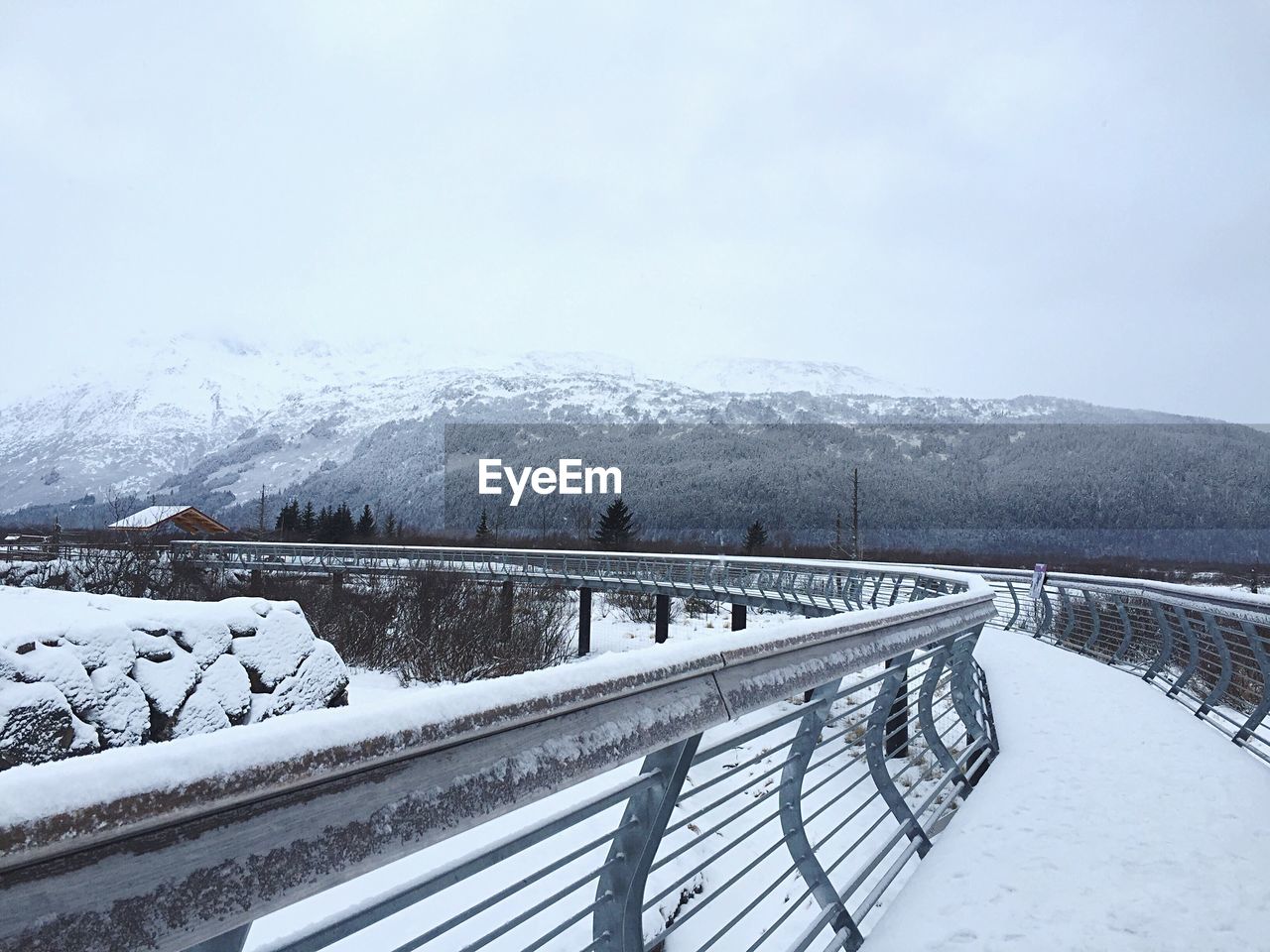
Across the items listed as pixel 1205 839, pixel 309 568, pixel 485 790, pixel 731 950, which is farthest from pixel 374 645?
pixel 485 790

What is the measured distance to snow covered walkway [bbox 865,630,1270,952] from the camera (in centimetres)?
317

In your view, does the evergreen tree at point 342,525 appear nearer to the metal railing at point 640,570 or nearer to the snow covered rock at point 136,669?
the metal railing at point 640,570

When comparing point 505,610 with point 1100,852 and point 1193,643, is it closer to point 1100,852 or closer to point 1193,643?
point 1193,643

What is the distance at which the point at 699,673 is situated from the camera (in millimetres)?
1939

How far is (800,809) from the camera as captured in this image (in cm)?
275

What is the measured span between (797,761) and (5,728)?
7.21 meters

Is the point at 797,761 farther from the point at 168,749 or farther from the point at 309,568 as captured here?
the point at 309,568

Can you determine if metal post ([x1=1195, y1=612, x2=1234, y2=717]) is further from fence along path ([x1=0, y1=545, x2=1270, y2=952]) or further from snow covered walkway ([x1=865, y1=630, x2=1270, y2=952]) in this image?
fence along path ([x1=0, y1=545, x2=1270, y2=952])

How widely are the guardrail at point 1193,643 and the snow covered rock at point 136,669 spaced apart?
9.03m

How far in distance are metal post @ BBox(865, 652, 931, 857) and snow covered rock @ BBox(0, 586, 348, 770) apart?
682 centimetres

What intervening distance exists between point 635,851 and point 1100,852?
126 inches

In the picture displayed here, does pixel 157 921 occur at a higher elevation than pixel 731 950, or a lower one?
higher

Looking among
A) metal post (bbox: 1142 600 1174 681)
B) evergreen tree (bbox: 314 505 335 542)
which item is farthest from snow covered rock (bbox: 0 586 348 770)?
evergreen tree (bbox: 314 505 335 542)

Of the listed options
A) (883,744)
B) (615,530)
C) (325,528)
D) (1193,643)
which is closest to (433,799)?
(883,744)
